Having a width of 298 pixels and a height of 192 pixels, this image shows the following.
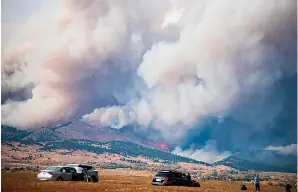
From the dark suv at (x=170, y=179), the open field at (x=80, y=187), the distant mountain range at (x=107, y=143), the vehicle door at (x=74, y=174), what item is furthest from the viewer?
the distant mountain range at (x=107, y=143)

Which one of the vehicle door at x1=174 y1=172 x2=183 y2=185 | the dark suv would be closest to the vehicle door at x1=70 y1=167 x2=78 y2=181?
the dark suv

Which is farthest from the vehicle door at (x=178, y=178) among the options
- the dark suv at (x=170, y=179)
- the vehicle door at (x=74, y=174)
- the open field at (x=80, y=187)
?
the vehicle door at (x=74, y=174)

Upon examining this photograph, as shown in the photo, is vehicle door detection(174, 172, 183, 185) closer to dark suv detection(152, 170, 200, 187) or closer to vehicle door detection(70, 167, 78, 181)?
dark suv detection(152, 170, 200, 187)

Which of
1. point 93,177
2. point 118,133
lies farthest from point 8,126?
point 93,177

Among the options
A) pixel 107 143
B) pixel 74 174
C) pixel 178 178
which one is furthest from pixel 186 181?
pixel 107 143

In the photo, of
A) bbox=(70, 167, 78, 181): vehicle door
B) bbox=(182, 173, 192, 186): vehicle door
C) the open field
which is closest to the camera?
the open field

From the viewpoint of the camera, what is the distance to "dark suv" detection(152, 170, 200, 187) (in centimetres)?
3455

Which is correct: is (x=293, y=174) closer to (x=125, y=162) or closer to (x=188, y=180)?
(x=125, y=162)

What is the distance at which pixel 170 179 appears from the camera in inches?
1374

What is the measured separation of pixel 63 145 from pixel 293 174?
41031 millimetres

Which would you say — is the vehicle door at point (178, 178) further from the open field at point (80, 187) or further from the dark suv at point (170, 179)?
the open field at point (80, 187)

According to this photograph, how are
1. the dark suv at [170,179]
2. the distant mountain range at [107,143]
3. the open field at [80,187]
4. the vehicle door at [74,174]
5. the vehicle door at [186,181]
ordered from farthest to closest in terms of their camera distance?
the distant mountain range at [107,143] → the vehicle door at [74,174] → the vehicle door at [186,181] → the dark suv at [170,179] → the open field at [80,187]

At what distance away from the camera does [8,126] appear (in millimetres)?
71062

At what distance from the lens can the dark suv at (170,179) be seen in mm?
34547
